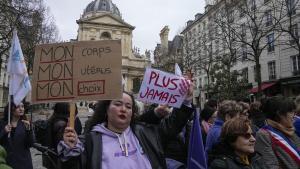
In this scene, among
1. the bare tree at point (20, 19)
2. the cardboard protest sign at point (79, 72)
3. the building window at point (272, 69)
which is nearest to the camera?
the cardboard protest sign at point (79, 72)

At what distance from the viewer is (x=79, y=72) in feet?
10.3

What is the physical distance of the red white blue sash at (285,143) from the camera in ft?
12.2

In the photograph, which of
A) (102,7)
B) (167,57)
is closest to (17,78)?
(167,57)

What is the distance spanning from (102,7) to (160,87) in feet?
276

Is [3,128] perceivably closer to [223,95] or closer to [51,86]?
[51,86]

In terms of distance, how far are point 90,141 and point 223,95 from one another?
69.3 feet

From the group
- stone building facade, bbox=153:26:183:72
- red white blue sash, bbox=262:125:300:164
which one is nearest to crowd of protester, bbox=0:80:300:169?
red white blue sash, bbox=262:125:300:164

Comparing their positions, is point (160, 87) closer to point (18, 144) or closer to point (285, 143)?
point (285, 143)

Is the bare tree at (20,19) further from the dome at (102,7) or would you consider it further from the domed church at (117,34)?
the dome at (102,7)

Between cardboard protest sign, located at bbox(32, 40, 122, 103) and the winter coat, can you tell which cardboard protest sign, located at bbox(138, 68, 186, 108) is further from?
the winter coat

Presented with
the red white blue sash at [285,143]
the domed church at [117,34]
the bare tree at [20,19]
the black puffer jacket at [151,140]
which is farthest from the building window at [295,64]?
the domed church at [117,34]

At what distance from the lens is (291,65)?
30.3 m

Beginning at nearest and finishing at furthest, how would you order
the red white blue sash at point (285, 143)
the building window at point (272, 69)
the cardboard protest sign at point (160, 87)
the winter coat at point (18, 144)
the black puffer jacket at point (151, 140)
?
the black puffer jacket at point (151, 140) < the cardboard protest sign at point (160, 87) < the red white blue sash at point (285, 143) < the winter coat at point (18, 144) < the building window at point (272, 69)

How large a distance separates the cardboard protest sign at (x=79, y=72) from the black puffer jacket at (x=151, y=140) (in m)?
0.39
